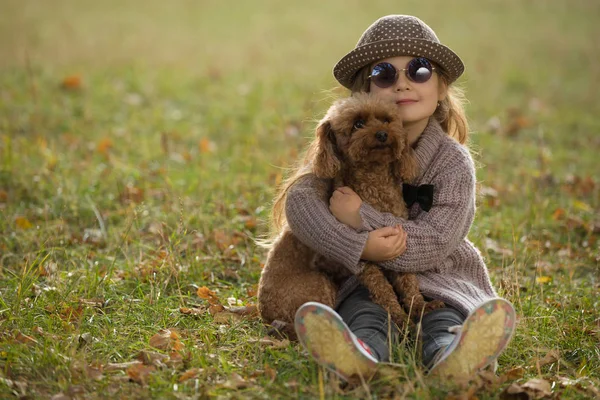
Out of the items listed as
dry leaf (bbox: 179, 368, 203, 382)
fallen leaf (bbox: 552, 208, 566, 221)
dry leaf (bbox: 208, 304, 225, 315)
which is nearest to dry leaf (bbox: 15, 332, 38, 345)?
dry leaf (bbox: 179, 368, 203, 382)

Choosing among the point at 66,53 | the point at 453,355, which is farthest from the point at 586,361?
the point at 66,53

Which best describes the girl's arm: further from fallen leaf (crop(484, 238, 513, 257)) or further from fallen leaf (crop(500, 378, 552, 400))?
fallen leaf (crop(484, 238, 513, 257))

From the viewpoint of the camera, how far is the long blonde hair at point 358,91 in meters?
3.81

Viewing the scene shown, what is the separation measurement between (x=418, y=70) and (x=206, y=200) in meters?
2.45

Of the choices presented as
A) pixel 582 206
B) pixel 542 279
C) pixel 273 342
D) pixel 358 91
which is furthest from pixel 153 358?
pixel 582 206

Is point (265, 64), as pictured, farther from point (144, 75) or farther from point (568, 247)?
point (568, 247)

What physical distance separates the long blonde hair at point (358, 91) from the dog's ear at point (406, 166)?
510mm

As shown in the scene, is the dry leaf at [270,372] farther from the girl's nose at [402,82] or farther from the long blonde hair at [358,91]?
the girl's nose at [402,82]

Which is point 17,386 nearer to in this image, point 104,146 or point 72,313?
point 72,313

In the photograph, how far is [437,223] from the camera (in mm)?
3459

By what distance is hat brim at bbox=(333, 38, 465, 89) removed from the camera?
12.0 feet

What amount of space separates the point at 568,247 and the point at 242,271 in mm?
2233

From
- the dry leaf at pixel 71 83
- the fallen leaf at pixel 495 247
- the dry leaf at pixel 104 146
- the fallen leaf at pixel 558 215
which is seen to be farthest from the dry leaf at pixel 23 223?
the dry leaf at pixel 71 83

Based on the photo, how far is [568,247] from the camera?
503 centimetres
